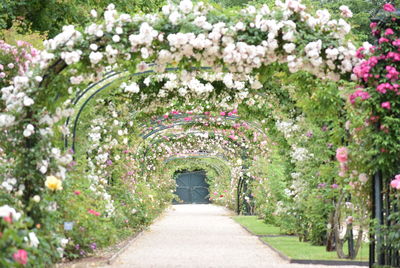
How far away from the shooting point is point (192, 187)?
5091cm

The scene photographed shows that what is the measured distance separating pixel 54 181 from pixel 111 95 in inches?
293

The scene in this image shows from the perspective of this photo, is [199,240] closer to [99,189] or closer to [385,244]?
[99,189]

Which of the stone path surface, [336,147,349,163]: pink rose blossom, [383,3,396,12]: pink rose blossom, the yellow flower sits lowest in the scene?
the stone path surface

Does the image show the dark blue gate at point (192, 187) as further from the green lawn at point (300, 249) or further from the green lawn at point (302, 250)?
the green lawn at point (302, 250)

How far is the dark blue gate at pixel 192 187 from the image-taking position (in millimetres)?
50438

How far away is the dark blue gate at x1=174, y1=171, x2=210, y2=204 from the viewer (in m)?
50.4

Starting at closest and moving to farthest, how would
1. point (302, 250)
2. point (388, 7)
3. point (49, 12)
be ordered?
point (388, 7)
point (302, 250)
point (49, 12)

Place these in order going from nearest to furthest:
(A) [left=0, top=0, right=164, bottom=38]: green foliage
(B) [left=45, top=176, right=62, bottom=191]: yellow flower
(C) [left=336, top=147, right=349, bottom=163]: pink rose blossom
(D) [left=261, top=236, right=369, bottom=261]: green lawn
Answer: (B) [left=45, top=176, right=62, bottom=191]: yellow flower
(C) [left=336, top=147, right=349, bottom=163]: pink rose blossom
(D) [left=261, top=236, right=369, bottom=261]: green lawn
(A) [left=0, top=0, right=164, bottom=38]: green foliage

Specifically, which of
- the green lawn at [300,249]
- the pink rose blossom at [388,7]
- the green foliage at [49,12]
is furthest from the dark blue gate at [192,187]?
the pink rose blossom at [388,7]

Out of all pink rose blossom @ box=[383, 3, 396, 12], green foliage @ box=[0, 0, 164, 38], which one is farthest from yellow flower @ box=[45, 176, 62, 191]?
green foliage @ box=[0, 0, 164, 38]

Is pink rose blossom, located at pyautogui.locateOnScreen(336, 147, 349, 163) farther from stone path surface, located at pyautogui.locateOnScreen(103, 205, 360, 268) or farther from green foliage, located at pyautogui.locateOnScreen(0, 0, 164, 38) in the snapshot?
green foliage, located at pyautogui.locateOnScreen(0, 0, 164, 38)

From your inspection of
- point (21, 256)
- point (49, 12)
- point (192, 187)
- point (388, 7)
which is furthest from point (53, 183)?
point (192, 187)

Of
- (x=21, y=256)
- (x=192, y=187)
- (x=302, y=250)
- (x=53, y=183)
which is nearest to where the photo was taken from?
(x=21, y=256)

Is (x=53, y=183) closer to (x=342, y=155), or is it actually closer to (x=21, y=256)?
(x=21, y=256)
